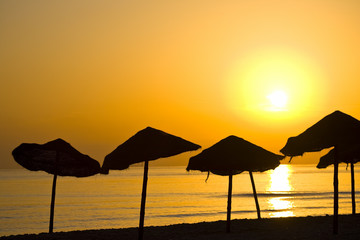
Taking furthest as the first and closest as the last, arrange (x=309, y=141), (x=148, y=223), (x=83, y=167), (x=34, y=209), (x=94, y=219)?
(x=34, y=209) → (x=94, y=219) → (x=148, y=223) → (x=83, y=167) → (x=309, y=141)

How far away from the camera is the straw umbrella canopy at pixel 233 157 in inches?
614

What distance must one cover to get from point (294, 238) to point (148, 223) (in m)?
27.7

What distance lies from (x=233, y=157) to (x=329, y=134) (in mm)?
2787

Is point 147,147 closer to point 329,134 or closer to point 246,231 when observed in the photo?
point 329,134

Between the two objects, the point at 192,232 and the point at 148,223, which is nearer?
the point at 192,232

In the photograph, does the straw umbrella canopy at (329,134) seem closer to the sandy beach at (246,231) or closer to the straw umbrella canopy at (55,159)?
the sandy beach at (246,231)

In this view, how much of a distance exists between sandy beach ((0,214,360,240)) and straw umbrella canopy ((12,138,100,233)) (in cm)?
175

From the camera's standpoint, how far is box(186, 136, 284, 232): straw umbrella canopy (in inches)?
614

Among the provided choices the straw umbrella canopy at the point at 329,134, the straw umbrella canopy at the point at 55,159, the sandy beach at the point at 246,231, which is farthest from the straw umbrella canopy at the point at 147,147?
the sandy beach at the point at 246,231

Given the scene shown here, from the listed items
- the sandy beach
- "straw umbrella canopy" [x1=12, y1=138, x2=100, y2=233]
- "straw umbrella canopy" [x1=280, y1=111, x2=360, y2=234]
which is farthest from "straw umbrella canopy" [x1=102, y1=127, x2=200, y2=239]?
the sandy beach

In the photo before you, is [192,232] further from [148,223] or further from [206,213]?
[206,213]

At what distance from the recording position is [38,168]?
1852 centimetres

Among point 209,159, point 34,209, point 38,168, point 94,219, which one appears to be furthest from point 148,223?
point 209,159

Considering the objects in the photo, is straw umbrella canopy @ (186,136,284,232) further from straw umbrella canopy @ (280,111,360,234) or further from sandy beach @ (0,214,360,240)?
sandy beach @ (0,214,360,240)
